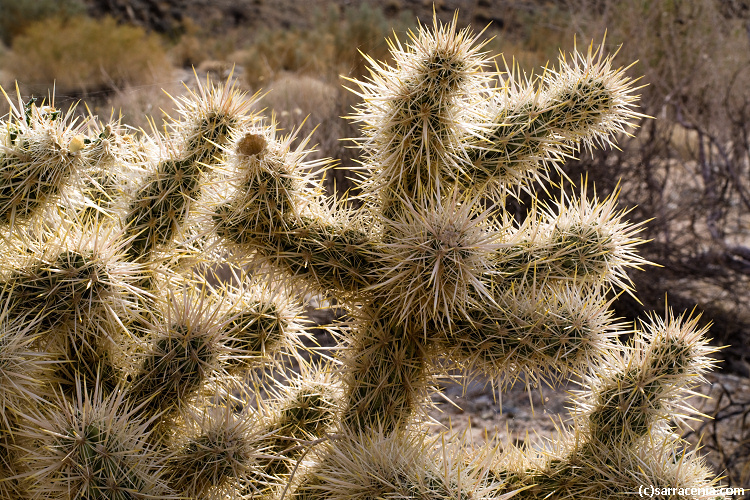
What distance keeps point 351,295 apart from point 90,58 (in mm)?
5515

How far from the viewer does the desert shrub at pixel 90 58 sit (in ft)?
12.8

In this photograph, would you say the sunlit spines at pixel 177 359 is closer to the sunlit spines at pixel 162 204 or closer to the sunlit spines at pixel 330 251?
the sunlit spines at pixel 162 204

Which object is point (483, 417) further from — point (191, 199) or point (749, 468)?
point (191, 199)

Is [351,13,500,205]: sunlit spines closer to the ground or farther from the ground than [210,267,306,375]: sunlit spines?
farther from the ground

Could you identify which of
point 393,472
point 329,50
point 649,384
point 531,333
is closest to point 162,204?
point 393,472

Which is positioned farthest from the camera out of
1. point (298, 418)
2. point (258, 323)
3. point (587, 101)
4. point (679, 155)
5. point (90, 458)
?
point (679, 155)

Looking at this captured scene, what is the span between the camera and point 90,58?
582cm

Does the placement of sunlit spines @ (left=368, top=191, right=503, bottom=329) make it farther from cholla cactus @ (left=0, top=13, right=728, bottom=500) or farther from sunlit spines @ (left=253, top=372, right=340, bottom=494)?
sunlit spines @ (left=253, top=372, right=340, bottom=494)

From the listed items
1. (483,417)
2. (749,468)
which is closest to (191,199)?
(483,417)

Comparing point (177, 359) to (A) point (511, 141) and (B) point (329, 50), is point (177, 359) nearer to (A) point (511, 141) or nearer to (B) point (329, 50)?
(A) point (511, 141)

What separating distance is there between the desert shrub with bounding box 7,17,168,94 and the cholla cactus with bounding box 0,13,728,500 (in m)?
1.67

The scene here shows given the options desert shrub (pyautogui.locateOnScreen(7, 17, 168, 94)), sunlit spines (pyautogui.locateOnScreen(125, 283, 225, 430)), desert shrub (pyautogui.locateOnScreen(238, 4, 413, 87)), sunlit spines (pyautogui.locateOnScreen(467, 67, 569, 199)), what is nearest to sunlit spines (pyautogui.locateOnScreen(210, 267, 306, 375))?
sunlit spines (pyautogui.locateOnScreen(125, 283, 225, 430))

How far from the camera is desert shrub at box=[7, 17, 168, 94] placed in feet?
12.8

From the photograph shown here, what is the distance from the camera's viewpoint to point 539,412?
10.1 ft
